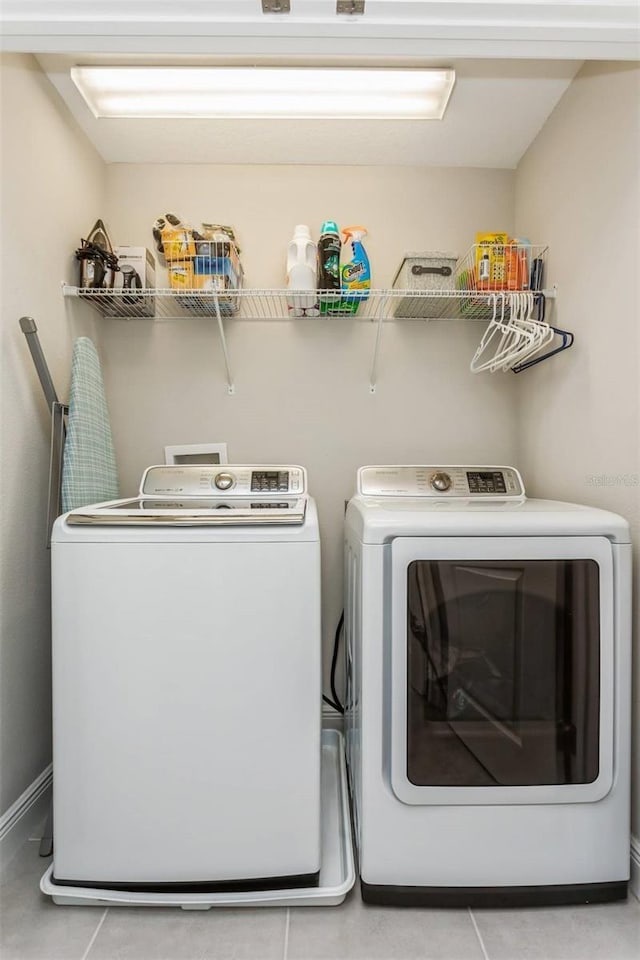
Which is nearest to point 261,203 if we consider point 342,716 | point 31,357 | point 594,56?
point 31,357

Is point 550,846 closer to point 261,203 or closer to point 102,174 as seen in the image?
point 261,203

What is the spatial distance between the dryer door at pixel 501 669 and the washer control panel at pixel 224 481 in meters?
0.69

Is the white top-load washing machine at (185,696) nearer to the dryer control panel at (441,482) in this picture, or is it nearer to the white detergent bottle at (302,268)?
the dryer control panel at (441,482)

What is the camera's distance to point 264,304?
2205mm

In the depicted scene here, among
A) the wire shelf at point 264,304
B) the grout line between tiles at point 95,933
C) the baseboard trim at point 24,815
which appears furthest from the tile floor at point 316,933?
the wire shelf at point 264,304

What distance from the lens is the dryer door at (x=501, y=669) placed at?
54.1 inches

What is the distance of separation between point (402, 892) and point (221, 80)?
2.42 m

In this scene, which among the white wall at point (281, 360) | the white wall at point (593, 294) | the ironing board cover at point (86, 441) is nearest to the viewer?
the white wall at point (593, 294)

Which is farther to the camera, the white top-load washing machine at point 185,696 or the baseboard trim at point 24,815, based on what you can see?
the baseboard trim at point 24,815

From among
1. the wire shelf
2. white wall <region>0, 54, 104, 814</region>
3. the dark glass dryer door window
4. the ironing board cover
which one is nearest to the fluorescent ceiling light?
white wall <region>0, 54, 104, 814</region>

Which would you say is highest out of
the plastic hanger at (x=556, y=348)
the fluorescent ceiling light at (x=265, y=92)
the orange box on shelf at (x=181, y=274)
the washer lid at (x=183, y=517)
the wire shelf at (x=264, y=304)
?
the fluorescent ceiling light at (x=265, y=92)

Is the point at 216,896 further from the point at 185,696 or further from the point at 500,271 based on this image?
the point at 500,271

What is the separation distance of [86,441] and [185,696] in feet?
2.98

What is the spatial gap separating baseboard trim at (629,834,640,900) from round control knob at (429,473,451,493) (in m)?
1.12
